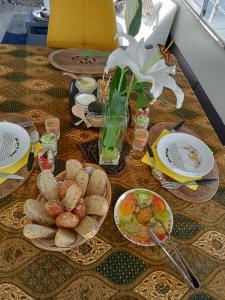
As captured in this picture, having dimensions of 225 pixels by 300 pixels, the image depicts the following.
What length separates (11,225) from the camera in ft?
2.19

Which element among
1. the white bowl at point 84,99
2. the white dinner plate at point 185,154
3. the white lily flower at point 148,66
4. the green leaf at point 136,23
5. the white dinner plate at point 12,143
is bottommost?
the white dinner plate at point 12,143

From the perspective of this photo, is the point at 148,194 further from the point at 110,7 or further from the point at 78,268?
the point at 110,7

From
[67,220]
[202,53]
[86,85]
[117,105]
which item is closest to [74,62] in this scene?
[86,85]

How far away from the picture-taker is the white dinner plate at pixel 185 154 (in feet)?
2.73

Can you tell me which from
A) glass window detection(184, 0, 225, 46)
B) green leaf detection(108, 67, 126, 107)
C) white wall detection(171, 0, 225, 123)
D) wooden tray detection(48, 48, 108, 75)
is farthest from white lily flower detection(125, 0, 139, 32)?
glass window detection(184, 0, 225, 46)

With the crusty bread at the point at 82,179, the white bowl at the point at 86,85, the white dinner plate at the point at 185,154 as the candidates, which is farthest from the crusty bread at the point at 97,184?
the white bowl at the point at 86,85

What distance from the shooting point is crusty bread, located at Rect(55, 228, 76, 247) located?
56 centimetres

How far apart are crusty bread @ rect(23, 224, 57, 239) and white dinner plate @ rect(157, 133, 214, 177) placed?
42cm

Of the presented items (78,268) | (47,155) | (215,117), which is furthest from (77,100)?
(215,117)

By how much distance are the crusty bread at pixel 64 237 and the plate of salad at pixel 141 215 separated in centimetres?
14

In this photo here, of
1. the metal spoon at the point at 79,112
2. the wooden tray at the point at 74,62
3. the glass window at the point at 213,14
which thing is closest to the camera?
the metal spoon at the point at 79,112

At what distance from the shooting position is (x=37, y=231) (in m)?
0.57

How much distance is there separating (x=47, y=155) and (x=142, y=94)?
32cm

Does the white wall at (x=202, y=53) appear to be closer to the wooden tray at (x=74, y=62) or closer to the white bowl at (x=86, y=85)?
the wooden tray at (x=74, y=62)
